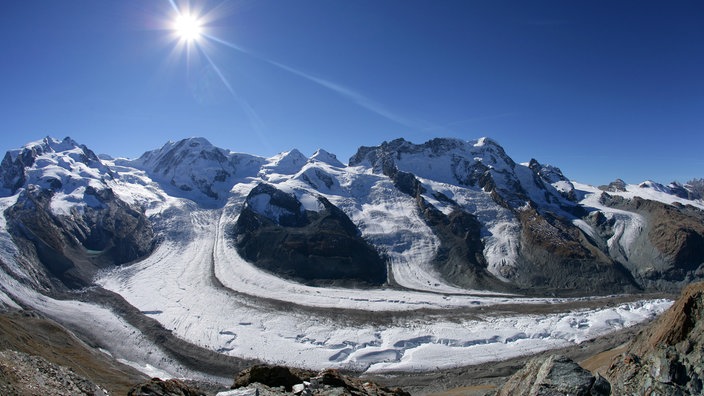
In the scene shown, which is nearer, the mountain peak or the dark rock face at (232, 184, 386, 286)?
the dark rock face at (232, 184, 386, 286)

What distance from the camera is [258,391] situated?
14672 millimetres

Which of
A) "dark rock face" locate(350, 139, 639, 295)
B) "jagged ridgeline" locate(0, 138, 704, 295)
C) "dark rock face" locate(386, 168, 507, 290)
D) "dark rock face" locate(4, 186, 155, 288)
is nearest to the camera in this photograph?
"dark rock face" locate(4, 186, 155, 288)

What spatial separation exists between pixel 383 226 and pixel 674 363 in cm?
11206

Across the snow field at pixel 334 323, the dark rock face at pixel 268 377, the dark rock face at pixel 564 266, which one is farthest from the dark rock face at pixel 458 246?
the dark rock face at pixel 268 377

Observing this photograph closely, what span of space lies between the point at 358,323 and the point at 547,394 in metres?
52.4

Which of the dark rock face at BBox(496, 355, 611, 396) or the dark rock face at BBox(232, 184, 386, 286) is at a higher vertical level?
the dark rock face at BBox(232, 184, 386, 286)

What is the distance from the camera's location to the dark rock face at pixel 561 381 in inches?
504

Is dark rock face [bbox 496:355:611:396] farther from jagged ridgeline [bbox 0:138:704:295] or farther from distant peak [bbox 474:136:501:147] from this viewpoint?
distant peak [bbox 474:136:501:147]

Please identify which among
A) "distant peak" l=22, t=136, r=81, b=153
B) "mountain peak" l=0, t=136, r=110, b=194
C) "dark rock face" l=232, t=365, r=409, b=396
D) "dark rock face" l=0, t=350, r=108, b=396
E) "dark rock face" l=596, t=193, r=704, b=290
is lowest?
"dark rock face" l=0, t=350, r=108, b=396

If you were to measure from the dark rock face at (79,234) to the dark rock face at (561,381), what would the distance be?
91.0m

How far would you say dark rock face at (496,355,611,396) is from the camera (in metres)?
12.8

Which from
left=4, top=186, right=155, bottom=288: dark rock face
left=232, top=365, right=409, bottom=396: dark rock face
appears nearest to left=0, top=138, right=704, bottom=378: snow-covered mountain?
left=4, top=186, right=155, bottom=288: dark rock face

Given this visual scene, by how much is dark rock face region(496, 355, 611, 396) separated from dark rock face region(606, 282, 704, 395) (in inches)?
108

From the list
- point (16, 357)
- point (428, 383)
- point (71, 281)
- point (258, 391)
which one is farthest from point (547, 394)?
point (71, 281)
